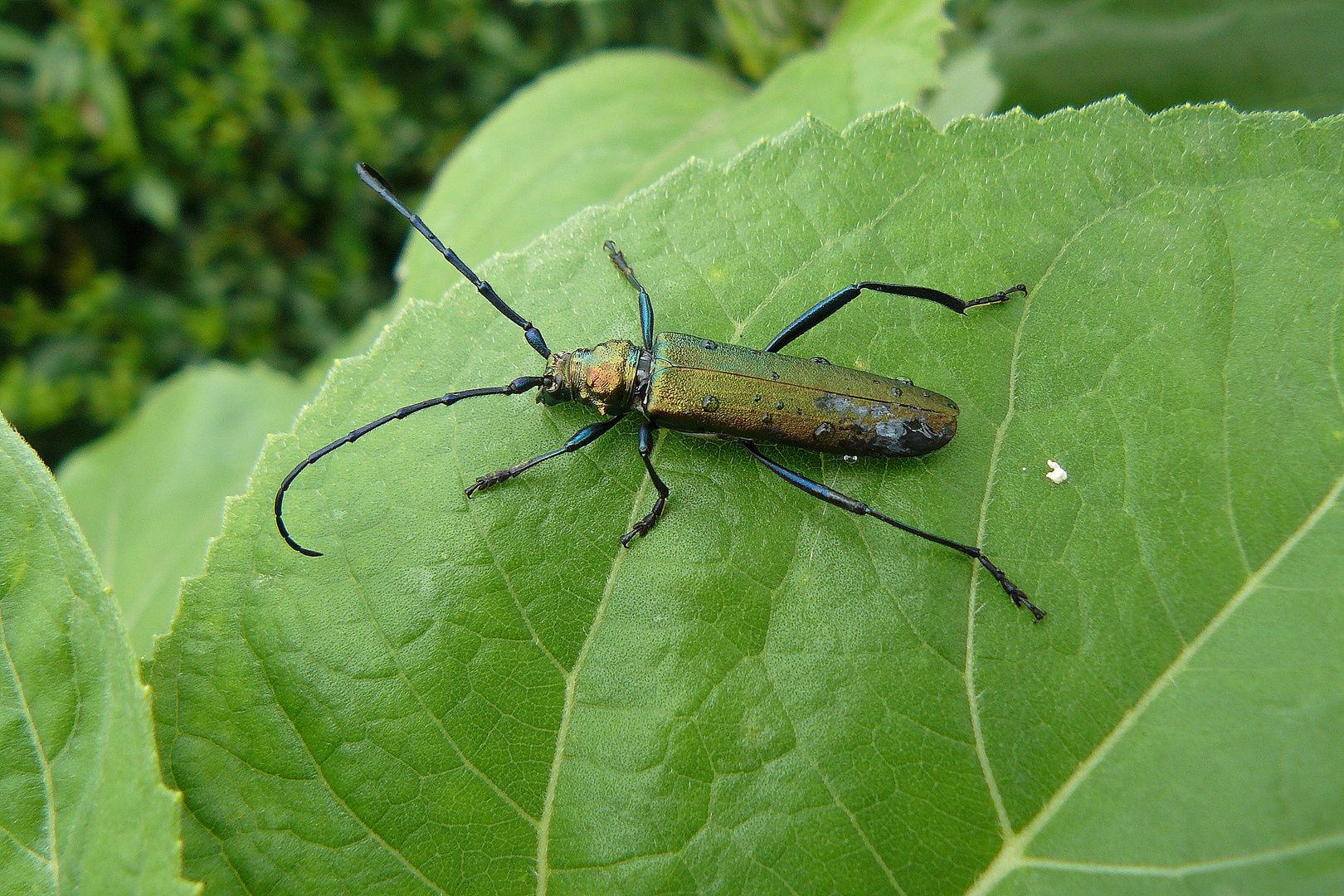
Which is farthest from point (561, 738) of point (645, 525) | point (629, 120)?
point (629, 120)

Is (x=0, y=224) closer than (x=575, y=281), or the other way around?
(x=575, y=281)

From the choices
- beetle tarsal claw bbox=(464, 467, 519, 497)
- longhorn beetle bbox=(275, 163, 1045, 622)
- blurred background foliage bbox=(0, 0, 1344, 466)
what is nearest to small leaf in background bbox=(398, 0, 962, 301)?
longhorn beetle bbox=(275, 163, 1045, 622)

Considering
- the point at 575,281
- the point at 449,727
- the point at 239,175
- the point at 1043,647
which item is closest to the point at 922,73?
the point at 575,281

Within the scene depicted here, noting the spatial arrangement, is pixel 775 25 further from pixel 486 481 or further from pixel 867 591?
pixel 867 591

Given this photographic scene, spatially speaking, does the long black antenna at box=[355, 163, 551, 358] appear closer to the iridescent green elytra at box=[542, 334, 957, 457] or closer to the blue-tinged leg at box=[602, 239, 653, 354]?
the iridescent green elytra at box=[542, 334, 957, 457]

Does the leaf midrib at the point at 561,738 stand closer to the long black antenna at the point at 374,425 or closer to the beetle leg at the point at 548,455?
the beetle leg at the point at 548,455

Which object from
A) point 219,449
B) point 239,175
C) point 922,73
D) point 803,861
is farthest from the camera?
point 239,175

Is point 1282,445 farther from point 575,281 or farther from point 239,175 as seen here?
point 239,175
